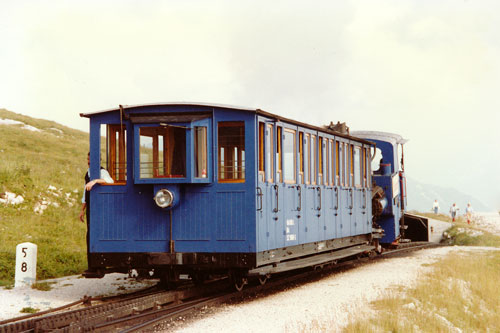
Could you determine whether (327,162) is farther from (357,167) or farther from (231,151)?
(231,151)

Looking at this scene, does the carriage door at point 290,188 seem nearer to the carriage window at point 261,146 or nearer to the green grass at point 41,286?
the carriage window at point 261,146

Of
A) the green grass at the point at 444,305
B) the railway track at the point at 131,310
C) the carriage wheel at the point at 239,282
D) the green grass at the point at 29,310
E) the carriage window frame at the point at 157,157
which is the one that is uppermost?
the carriage window frame at the point at 157,157

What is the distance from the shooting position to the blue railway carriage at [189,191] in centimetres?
1044

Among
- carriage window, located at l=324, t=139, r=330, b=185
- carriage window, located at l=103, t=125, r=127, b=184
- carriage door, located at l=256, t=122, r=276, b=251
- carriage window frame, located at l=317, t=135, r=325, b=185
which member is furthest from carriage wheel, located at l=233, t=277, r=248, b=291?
carriage window, located at l=324, t=139, r=330, b=185

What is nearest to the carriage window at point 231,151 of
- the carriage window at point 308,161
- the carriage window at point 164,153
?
the carriage window at point 164,153

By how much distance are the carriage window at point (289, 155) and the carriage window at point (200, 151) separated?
1707mm

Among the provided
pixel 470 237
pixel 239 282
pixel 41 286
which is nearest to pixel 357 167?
pixel 239 282

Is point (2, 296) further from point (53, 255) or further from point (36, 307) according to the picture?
point (53, 255)

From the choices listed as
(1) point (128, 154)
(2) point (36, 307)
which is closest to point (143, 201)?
(1) point (128, 154)

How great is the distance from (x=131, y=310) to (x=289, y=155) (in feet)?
13.7

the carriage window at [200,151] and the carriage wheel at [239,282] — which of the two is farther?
the carriage wheel at [239,282]

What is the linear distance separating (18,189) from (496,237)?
19060mm

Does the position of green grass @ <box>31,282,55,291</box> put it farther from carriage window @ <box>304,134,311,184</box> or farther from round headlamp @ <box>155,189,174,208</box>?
carriage window @ <box>304,134,311,184</box>

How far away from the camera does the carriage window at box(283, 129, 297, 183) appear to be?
11622 millimetres
